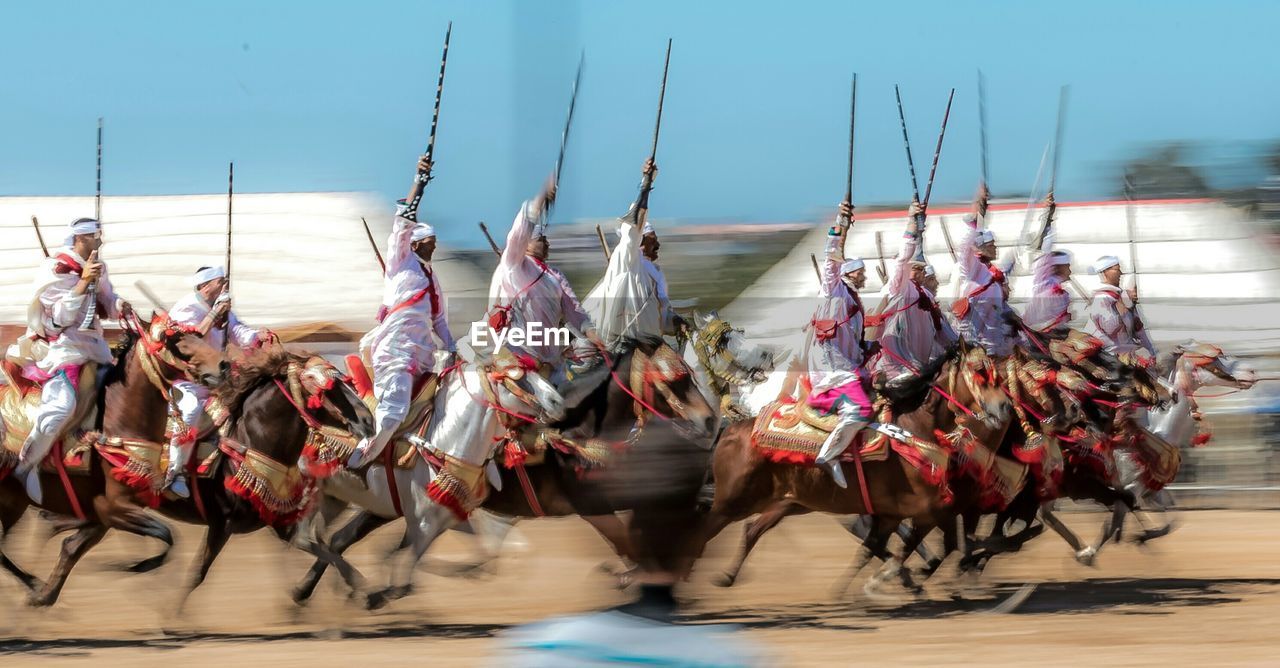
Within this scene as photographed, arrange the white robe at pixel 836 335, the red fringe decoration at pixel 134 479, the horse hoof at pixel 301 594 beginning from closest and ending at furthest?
1. the red fringe decoration at pixel 134 479
2. the horse hoof at pixel 301 594
3. the white robe at pixel 836 335

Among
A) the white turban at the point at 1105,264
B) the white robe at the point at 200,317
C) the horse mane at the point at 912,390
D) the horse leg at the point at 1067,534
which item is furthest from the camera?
the white turban at the point at 1105,264

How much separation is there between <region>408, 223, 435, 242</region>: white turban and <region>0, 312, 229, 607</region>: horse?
1.46m

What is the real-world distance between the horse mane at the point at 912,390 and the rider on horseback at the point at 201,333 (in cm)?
400

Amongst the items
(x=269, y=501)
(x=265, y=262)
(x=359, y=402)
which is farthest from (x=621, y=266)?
(x=265, y=262)

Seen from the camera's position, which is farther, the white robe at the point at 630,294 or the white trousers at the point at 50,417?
the white robe at the point at 630,294

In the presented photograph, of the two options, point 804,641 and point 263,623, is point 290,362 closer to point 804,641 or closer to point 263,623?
point 263,623

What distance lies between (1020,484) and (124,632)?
5743 millimetres

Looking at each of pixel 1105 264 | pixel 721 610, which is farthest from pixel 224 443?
pixel 1105 264

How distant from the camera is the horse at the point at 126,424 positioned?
9.88 meters

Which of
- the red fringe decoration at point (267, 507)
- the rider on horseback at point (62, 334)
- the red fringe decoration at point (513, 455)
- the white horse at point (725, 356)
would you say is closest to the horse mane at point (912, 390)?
the white horse at point (725, 356)

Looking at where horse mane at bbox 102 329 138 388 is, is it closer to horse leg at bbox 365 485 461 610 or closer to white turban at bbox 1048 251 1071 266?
horse leg at bbox 365 485 461 610

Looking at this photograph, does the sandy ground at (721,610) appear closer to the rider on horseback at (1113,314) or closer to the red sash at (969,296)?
the rider on horseback at (1113,314)

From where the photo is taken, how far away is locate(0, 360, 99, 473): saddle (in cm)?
995

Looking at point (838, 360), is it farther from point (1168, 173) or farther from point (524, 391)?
point (1168, 173)
